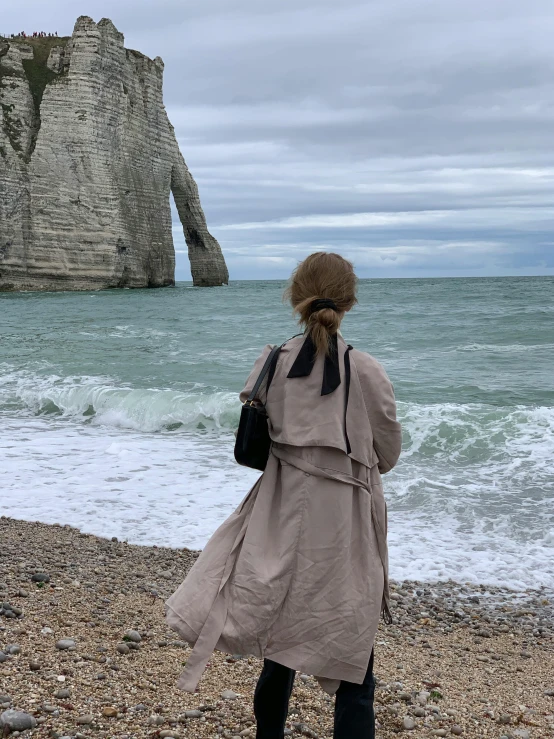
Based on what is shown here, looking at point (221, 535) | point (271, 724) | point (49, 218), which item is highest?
point (49, 218)

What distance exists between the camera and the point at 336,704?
2.54 meters

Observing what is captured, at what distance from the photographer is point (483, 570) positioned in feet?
19.6

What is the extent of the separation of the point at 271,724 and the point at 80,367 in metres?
15.5

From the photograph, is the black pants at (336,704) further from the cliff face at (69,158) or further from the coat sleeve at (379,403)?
the cliff face at (69,158)

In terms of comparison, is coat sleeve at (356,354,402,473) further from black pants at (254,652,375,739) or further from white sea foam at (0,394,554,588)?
white sea foam at (0,394,554,588)

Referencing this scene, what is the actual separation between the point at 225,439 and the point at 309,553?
8.55m

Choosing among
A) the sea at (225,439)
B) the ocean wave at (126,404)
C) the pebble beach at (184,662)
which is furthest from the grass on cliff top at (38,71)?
the pebble beach at (184,662)

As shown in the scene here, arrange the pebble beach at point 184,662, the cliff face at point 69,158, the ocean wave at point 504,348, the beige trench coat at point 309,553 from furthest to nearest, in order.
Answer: the cliff face at point 69,158 < the ocean wave at point 504,348 < the pebble beach at point 184,662 < the beige trench coat at point 309,553

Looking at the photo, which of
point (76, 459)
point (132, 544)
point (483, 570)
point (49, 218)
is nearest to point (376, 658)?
point (483, 570)

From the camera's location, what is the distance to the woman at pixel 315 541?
2.48 m

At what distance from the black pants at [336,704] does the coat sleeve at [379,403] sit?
0.73 m

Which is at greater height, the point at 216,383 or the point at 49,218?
the point at 49,218

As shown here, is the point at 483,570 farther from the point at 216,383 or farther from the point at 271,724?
the point at 216,383

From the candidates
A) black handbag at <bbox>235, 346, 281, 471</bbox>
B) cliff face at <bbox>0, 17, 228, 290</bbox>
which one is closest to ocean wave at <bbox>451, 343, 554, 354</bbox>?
black handbag at <bbox>235, 346, 281, 471</bbox>
